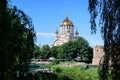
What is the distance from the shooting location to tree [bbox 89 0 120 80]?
761 cm

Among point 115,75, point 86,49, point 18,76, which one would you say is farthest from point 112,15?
point 86,49

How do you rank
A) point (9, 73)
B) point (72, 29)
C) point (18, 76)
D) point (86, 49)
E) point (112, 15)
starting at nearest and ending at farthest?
point (112, 15) < point (9, 73) < point (18, 76) < point (86, 49) < point (72, 29)

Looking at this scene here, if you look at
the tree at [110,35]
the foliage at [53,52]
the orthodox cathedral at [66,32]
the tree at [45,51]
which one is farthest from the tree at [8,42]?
the orthodox cathedral at [66,32]

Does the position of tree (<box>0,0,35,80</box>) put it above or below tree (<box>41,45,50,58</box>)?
below

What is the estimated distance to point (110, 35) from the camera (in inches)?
301

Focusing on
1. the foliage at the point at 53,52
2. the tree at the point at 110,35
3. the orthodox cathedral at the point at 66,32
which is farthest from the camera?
the orthodox cathedral at the point at 66,32

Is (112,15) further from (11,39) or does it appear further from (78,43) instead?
(78,43)

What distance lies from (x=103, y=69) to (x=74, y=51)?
63.1m

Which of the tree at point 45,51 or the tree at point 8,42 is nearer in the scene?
the tree at point 8,42

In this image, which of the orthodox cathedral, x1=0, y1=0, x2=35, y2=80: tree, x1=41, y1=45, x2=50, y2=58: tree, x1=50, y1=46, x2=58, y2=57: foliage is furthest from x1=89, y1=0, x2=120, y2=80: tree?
the orthodox cathedral

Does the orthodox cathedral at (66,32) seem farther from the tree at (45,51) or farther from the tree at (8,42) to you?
the tree at (8,42)

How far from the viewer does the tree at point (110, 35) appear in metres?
7.61

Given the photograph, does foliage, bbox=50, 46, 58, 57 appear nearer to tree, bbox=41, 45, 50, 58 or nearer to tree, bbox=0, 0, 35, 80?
tree, bbox=41, 45, 50, 58

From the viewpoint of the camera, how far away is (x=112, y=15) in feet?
25.0
